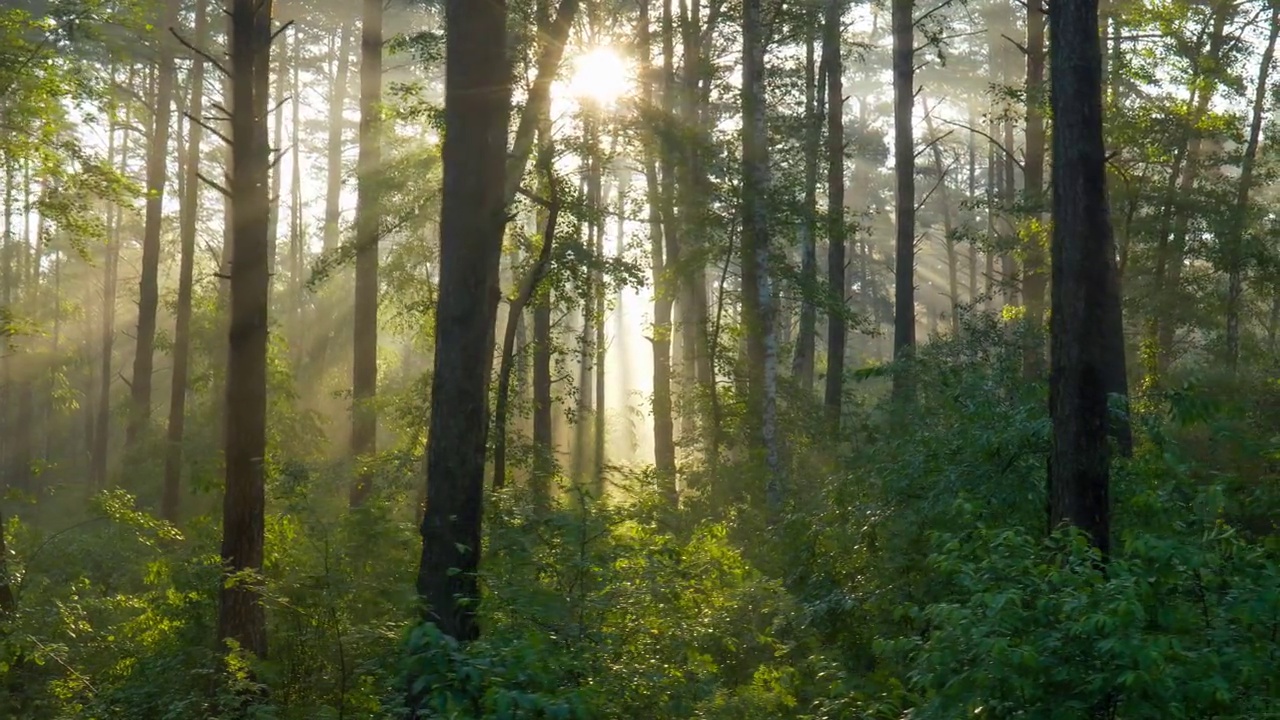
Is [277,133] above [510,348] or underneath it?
above

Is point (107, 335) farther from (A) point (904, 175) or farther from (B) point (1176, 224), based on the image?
(B) point (1176, 224)

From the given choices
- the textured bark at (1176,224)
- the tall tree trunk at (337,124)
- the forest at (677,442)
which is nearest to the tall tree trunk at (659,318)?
the forest at (677,442)

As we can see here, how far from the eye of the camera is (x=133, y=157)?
44.0 meters

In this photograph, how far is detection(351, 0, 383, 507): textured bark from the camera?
1942 centimetres

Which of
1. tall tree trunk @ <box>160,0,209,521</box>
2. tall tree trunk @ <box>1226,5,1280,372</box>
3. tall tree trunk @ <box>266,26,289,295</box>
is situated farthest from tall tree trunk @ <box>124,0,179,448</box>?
tall tree trunk @ <box>1226,5,1280,372</box>

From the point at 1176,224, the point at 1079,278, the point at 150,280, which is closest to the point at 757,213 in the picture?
the point at 1176,224

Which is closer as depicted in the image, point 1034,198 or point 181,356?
point 1034,198

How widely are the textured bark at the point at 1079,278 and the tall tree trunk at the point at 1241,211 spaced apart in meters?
14.5

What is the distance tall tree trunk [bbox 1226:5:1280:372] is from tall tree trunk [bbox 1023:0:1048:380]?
3.52m

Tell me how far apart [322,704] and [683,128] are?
1144 cm

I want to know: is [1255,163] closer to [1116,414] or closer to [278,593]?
[1116,414]

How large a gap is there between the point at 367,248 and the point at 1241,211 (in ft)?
54.6

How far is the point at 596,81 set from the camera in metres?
17.7

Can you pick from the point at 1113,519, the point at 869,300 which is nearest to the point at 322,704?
the point at 1113,519
